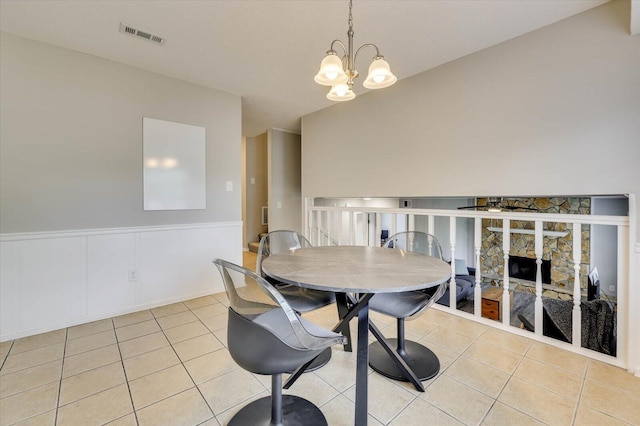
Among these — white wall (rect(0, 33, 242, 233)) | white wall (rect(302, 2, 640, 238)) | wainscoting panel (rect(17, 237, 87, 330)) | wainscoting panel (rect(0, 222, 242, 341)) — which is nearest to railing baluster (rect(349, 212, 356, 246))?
white wall (rect(302, 2, 640, 238))

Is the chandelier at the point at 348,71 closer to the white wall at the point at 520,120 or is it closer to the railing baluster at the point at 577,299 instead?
the white wall at the point at 520,120

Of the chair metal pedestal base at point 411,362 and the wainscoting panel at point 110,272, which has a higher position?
the wainscoting panel at point 110,272

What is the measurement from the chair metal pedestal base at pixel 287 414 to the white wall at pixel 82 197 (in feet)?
6.49

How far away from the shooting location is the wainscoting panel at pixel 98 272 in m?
2.24

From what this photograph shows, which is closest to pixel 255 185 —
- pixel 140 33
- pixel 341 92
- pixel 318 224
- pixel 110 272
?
pixel 318 224

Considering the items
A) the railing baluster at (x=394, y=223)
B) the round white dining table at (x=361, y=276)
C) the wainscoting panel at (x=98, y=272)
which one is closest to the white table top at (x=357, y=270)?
the round white dining table at (x=361, y=276)

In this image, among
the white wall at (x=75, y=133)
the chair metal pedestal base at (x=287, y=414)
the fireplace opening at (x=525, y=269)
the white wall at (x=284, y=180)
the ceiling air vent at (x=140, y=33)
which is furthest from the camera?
the fireplace opening at (x=525, y=269)

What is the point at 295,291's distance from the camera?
71.6 inches

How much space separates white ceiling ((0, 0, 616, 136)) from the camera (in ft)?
6.15

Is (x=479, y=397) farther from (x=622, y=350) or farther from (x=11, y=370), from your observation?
(x=11, y=370)

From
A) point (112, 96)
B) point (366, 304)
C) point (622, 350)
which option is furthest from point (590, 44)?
point (112, 96)

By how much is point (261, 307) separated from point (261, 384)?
2.58 feet

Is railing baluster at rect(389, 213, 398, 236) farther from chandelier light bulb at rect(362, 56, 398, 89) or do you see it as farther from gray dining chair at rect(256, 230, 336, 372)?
chandelier light bulb at rect(362, 56, 398, 89)

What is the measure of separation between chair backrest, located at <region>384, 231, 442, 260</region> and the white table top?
17.4 inches
